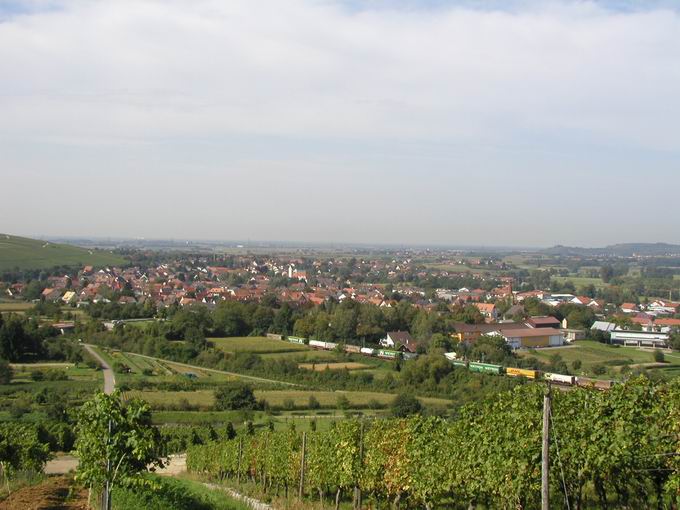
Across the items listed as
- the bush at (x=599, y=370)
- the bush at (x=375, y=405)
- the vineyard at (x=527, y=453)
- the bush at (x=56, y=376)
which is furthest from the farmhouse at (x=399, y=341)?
the vineyard at (x=527, y=453)

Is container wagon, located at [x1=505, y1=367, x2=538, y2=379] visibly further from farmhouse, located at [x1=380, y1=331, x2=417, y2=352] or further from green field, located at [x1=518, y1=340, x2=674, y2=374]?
farmhouse, located at [x1=380, y1=331, x2=417, y2=352]

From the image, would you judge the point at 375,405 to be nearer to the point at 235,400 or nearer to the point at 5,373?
the point at 235,400

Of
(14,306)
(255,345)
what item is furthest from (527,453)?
(14,306)

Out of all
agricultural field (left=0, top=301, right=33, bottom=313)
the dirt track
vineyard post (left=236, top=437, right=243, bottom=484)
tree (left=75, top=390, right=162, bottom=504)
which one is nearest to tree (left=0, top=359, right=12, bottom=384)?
vineyard post (left=236, top=437, right=243, bottom=484)

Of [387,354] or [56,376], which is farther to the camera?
[387,354]

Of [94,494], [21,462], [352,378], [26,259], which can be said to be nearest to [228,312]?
[352,378]
